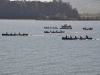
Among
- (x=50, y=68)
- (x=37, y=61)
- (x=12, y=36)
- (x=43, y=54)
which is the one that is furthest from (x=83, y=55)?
(x=12, y=36)

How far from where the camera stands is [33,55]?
92000 millimetres

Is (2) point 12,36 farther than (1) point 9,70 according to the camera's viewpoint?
Yes

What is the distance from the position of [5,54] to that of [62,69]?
22801 millimetres

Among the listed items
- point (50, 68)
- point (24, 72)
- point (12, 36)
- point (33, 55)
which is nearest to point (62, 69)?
point (50, 68)

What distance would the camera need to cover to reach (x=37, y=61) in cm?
8200

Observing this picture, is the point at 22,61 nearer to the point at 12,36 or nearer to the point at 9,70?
the point at 9,70

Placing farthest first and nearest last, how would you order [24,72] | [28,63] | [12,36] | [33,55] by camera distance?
1. [12,36]
2. [33,55]
3. [28,63]
4. [24,72]

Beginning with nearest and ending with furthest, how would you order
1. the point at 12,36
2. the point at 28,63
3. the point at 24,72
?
the point at 24,72 < the point at 28,63 < the point at 12,36

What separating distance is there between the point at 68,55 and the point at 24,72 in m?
24.9

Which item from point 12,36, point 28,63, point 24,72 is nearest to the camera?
point 24,72

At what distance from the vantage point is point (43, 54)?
94312 mm

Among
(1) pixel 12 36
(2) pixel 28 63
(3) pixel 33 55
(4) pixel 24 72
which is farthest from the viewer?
(1) pixel 12 36

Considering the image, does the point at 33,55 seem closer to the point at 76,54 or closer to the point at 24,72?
the point at 76,54

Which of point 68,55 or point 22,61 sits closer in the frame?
point 22,61
